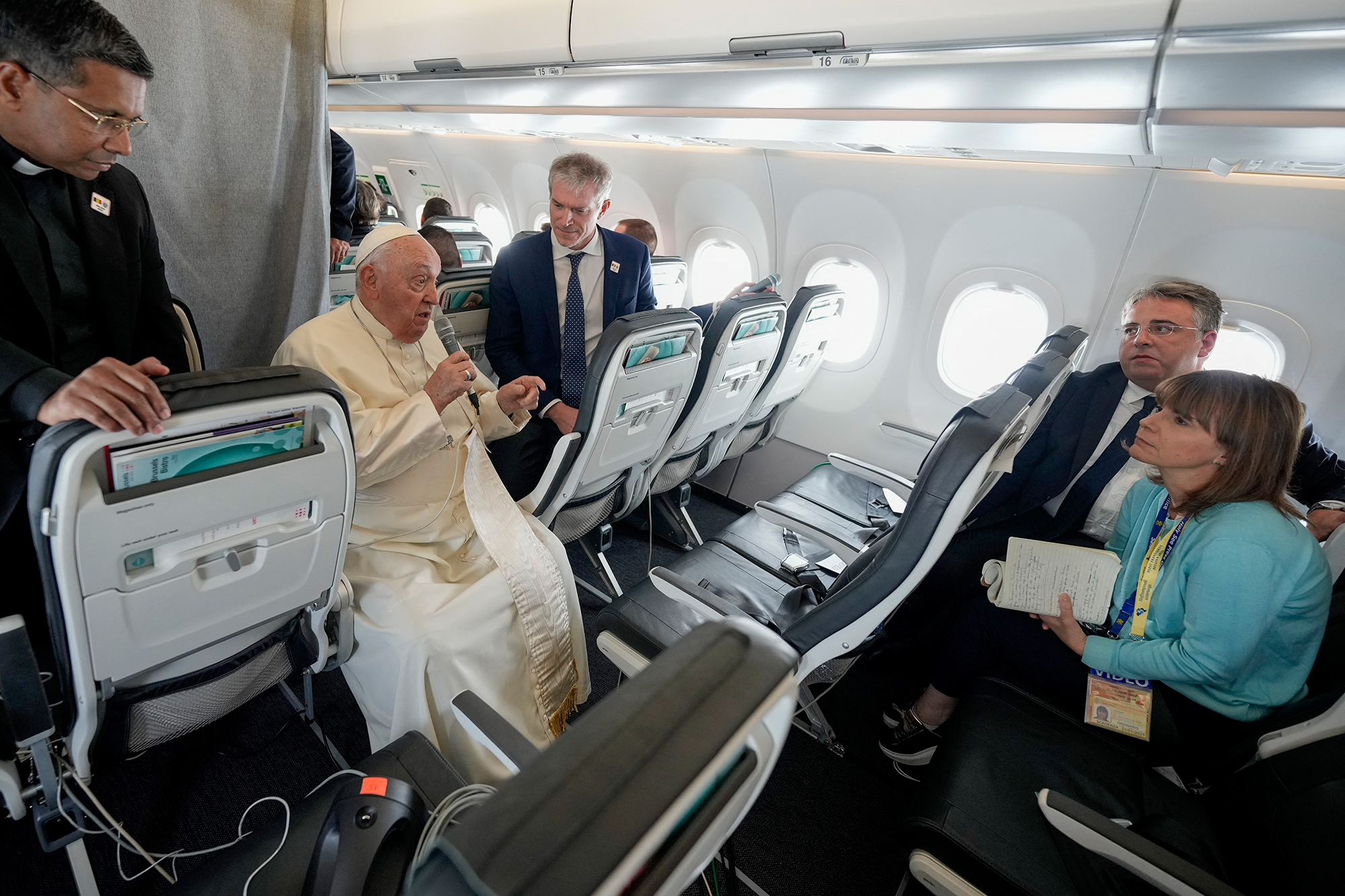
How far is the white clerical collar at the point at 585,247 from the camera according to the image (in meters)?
3.34

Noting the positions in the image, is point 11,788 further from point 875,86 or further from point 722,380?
point 875,86

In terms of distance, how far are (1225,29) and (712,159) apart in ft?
12.5

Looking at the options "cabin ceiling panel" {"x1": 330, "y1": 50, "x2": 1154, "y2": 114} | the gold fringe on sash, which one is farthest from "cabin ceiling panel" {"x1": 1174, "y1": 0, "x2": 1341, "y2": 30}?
the gold fringe on sash

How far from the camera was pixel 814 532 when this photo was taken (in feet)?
8.37

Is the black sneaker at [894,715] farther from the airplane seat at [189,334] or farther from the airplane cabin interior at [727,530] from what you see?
the airplane seat at [189,334]

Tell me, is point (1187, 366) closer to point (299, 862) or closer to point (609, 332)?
point (609, 332)

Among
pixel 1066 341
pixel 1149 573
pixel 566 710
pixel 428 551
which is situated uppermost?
pixel 1066 341

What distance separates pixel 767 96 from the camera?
2.56m

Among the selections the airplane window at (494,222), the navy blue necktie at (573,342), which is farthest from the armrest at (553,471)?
the airplane window at (494,222)

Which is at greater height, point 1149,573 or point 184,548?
point 1149,573

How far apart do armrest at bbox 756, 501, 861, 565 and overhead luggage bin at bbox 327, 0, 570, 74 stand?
2139 millimetres

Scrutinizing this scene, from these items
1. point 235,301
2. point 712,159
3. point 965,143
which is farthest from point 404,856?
point 712,159

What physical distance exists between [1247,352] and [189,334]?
4.71 meters

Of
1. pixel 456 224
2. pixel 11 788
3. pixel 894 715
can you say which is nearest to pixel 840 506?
pixel 894 715
